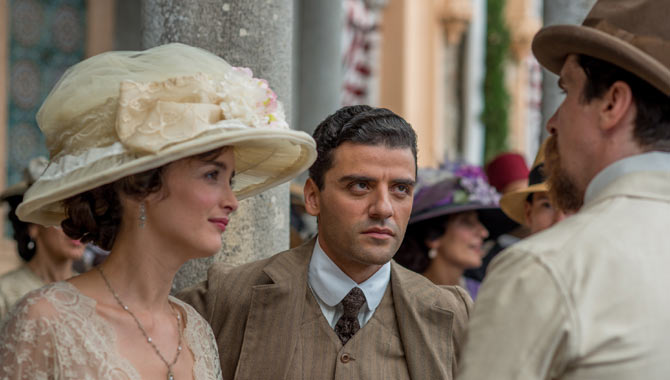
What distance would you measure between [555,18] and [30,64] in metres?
4.56

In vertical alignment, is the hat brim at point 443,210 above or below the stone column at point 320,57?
below

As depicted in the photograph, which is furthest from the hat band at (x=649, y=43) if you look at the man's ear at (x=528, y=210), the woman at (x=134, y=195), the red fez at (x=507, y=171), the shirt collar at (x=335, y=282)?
the red fez at (x=507, y=171)

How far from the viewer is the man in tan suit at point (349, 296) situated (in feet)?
9.89

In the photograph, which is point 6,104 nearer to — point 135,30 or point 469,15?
point 135,30

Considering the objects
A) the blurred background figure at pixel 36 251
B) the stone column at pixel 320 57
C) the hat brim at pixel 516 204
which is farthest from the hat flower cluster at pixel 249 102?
the stone column at pixel 320 57

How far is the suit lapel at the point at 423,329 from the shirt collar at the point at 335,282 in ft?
0.17

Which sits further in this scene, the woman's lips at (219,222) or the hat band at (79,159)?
the woman's lips at (219,222)

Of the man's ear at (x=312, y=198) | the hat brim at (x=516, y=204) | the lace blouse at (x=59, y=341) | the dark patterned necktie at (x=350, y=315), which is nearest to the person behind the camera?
the lace blouse at (x=59, y=341)

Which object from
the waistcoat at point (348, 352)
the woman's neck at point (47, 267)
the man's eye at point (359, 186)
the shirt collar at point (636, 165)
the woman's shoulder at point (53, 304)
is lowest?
the woman's neck at point (47, 267)

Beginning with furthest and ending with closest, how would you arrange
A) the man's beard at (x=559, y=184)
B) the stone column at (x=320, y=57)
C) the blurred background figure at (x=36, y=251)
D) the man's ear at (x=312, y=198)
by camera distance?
the stone column at (x=320, y=57) → the blurred background figure at (x=36, y=251) → the man's ear at (x=312, y=198) → the man's beard at (x=559, y=184)

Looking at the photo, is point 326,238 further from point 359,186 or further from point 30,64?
point 30,64

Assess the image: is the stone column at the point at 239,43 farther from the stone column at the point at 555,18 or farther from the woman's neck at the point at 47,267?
the stone column at the point at 555,18

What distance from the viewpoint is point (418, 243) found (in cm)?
562

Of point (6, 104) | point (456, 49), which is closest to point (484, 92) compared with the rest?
point (456, 49)
